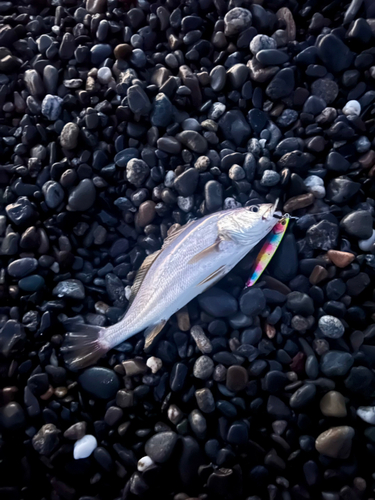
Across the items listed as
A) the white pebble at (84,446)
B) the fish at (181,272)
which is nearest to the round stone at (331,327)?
the fish at (181,272)

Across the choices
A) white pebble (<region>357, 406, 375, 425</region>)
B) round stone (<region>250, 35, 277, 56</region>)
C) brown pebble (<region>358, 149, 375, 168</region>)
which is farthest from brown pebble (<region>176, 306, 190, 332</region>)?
round stone (<region>250, 35, 277, 56</region>)

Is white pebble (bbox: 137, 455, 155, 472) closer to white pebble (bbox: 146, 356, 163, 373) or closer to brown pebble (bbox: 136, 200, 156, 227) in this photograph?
white pebble (bbox: 146, 356, 163, 373)

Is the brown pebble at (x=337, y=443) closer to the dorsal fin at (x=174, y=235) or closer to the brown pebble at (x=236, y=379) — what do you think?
the brown pebble at (x=236, y=379)

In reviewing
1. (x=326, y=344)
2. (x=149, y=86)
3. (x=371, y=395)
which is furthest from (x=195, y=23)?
(x=371, y=395)

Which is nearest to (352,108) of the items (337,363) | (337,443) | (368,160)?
(368,160)

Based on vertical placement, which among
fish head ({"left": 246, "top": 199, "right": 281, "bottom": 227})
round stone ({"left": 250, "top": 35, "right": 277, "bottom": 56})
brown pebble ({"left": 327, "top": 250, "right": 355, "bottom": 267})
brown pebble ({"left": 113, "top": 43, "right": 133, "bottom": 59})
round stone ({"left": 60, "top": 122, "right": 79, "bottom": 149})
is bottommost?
brown pebble ({"left": 327, "top": 250, "right": 355, "bottom": 267})
